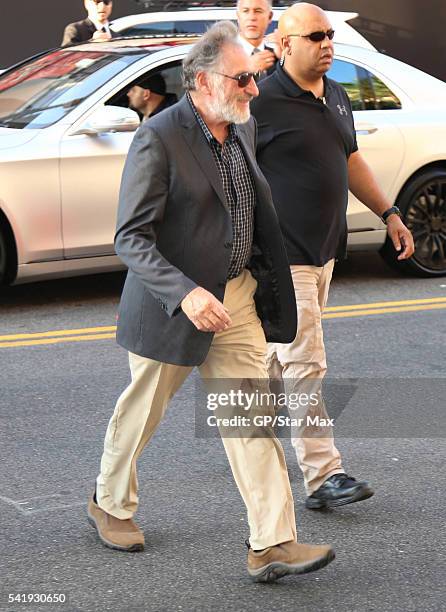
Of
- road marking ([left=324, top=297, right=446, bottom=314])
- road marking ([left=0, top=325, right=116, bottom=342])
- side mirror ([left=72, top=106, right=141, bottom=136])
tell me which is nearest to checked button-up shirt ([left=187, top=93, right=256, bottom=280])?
road marking ([left=0, top=325, right=116, bottom=342])

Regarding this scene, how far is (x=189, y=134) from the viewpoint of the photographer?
432cm

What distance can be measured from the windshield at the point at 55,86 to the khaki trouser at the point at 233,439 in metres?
4.19

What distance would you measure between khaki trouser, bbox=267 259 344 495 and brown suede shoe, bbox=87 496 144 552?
2.62 feet

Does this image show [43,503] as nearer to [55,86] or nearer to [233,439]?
[233,439]

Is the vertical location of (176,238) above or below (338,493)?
above

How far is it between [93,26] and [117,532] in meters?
7.67

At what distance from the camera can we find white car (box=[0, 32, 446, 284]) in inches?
322

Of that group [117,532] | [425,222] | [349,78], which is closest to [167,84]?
[349,78]

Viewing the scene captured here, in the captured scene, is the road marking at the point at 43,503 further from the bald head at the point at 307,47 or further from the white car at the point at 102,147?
the white car at the point at 102,147

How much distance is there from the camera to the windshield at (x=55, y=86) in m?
8.55

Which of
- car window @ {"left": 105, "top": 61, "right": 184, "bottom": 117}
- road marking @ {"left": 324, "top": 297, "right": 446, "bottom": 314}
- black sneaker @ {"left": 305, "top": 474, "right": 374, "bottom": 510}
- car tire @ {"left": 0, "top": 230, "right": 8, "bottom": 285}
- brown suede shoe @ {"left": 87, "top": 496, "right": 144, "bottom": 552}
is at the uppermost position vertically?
car window @ {"left": 105, "top": 61, "right": 184, "bottom": 117}

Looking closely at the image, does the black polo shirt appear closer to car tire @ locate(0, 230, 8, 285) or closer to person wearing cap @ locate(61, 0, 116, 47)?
car tire @ locate(0, 230, 8, 285)

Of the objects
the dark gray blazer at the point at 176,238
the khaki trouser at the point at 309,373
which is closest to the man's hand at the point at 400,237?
the khaki trouser at the point at 309,373

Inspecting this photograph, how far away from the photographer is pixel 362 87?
9.41 metres
